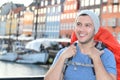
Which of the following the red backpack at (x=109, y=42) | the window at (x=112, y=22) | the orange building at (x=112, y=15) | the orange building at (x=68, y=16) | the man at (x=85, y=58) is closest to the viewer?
the man at (x=85, y=58)

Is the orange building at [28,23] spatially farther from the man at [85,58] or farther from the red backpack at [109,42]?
the man at [85,58]

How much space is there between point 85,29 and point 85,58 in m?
0.13

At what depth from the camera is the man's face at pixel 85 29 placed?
1.72 meters

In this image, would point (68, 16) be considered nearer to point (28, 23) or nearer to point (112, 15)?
point (112, 15)

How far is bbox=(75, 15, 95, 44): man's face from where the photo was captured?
1.72 meters

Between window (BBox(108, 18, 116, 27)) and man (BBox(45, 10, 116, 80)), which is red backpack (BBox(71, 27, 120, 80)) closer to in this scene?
man (BBox(45, 10, 116, 80))

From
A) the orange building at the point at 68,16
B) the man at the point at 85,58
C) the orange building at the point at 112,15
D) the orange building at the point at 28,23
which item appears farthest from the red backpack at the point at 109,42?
the orange building at the point at 28,23

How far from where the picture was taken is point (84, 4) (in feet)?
139

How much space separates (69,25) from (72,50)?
1687 inches

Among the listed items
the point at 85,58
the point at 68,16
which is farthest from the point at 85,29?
the point at 68,16

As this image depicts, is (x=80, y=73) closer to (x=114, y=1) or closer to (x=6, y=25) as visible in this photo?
(x=114, y=1)

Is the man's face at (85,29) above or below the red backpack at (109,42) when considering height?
above

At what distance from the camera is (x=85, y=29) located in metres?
1.73

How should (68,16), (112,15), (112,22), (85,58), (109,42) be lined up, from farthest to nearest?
(68,16), (112,15), (112,22), (109,42), (85,58)
